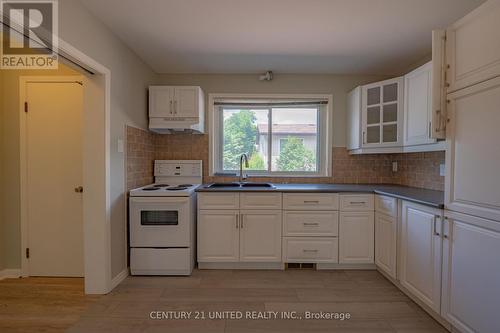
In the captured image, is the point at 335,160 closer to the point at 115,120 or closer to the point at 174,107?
the point at 174,107

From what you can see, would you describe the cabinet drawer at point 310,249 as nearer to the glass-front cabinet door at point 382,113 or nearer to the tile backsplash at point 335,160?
the tile backsplash at point 335,160

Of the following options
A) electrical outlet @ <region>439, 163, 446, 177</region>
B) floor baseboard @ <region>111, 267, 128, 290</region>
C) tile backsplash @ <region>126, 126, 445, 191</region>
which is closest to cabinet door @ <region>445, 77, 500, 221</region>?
electrical outlet @ <region>439, 163, 446, 177</region>

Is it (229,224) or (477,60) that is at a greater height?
(477,60)

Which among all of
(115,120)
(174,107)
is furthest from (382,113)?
(115,120)

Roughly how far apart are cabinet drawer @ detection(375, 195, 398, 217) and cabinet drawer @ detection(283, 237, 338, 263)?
22.5 inches

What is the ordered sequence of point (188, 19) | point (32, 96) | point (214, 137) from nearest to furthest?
1. point (188, 19)
2. point (32, 96)
3. point (214, 137)

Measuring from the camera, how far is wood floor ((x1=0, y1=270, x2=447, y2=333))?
6.40ft

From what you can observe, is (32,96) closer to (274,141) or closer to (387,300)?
(274,141)

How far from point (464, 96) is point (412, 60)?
1.68 meters

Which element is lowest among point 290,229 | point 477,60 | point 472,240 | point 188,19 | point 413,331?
point 413,331

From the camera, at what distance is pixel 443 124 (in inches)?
73.1

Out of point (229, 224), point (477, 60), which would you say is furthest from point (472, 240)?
point (229, 224)

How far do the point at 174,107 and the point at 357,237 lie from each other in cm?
255

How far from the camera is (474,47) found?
1.65 metres
